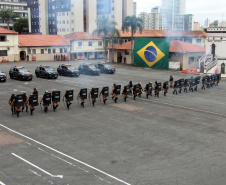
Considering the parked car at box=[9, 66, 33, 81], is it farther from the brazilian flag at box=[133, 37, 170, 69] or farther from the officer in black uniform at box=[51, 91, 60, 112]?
the brazilian flag at box=[133, 37, 170, 69]

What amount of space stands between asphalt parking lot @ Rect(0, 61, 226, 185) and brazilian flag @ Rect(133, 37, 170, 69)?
26528 millimetres

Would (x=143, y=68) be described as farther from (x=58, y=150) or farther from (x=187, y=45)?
(x=58, y=150)

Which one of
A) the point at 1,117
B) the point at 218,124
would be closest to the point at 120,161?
the point at 218,124

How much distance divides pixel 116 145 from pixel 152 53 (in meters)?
38.4

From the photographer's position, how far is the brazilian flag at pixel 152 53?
4872 cm

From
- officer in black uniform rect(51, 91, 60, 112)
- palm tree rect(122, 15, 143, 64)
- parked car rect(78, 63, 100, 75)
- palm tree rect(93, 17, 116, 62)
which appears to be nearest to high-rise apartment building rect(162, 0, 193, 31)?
officer in black uniform rect(51, 91, 60, 112)

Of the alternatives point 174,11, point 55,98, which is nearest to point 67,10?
point 55,98

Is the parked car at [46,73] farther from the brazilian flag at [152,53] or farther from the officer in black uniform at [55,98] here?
the brazilian flag at [152,53]

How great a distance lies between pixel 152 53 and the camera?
5041cm

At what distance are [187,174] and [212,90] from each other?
71.1 feet

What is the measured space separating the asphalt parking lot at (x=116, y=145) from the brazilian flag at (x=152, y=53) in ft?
87.0

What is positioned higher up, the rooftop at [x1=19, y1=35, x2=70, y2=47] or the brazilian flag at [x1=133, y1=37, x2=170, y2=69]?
the rooftop at [x1=19, y1=35, x2=70, y2=47]

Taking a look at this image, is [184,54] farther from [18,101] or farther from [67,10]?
[18,101]

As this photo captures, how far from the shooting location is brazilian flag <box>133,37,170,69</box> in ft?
160
